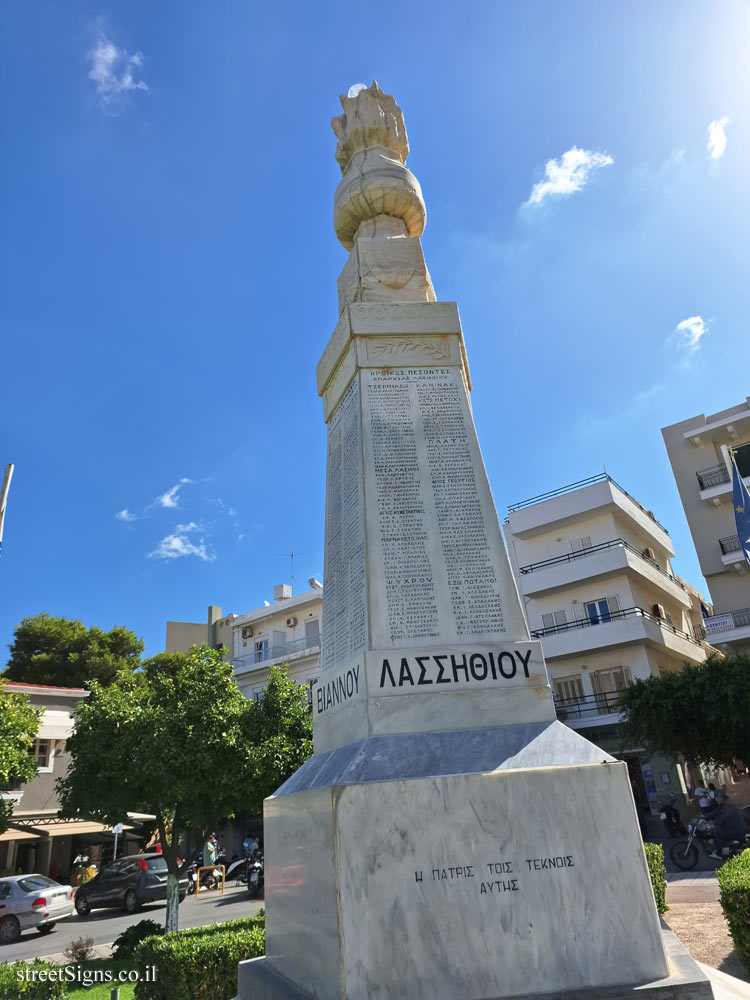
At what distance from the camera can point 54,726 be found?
25.5m

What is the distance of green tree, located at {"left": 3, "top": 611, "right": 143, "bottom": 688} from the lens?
106 feet

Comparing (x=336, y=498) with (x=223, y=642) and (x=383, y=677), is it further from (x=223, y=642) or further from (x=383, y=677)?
(x=223, y=642)

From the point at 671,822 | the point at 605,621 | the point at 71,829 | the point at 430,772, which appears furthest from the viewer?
the point at 605,621

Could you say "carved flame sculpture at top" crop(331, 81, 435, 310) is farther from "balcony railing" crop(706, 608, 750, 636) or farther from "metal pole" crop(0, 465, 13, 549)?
"balcony railing" crop(706, 608, 750, 636)

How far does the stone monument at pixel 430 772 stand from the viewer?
2.83 m

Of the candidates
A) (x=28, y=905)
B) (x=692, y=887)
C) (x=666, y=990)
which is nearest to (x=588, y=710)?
(x=692, y=887)

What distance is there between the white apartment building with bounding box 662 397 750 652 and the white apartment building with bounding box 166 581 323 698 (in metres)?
17.9

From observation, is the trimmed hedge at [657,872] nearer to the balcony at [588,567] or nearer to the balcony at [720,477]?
the balcony at [588,567]

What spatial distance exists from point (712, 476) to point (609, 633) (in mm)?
8716

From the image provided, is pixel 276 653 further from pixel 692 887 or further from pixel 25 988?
pixel 25 988

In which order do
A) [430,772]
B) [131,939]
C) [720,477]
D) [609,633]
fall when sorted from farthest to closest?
[720,477], [609,633], [131,939], [430,772]

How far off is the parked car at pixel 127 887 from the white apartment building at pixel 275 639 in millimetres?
12157

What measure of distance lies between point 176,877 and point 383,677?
11.2m

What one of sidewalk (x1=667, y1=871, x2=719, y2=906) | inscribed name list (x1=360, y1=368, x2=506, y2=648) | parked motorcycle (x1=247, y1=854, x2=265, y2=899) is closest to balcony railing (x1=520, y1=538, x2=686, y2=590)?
sidewalk (x1=667, y1=871, x2=719, y2=906)
